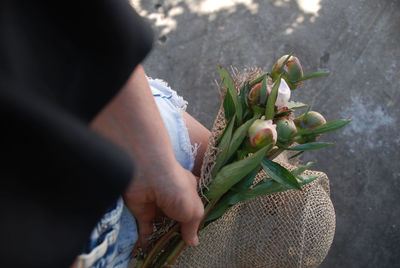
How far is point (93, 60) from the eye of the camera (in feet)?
1.21

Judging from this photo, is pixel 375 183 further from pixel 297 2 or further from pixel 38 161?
pixel 38 161

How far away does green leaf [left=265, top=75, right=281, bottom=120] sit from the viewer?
746 millimetres

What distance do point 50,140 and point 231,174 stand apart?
50 cm

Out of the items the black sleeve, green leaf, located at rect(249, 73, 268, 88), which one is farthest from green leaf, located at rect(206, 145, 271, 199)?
the black sleeve

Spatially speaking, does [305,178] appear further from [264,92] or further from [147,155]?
[147,155]

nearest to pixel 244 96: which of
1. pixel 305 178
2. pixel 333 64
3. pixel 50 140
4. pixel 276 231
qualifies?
pixel 305 178

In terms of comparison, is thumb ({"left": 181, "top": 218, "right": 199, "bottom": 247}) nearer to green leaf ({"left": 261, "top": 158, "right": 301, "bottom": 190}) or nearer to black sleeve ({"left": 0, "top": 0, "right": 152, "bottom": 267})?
green leaf ({"left": 261, "top": 158, "right": 301, "bottom": 190})

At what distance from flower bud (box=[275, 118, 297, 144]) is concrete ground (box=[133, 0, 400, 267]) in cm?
114

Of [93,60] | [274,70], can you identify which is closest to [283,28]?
[274,70]

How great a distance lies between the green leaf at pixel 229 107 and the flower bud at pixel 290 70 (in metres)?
0.14

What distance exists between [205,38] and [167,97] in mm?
1173

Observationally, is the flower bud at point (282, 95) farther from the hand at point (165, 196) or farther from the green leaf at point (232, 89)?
the hand at point (165, 196)

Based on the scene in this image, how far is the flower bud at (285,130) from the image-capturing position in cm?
75

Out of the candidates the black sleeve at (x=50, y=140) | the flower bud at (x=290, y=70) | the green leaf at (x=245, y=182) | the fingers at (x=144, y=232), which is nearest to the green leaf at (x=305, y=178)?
the green leaf at (x=245, y=182)
